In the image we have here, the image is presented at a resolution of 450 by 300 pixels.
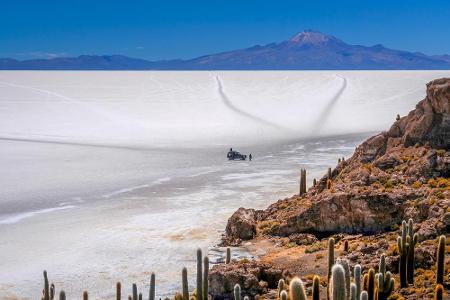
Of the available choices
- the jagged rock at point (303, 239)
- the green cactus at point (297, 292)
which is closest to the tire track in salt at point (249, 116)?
the jagged rock at point (303, 239)

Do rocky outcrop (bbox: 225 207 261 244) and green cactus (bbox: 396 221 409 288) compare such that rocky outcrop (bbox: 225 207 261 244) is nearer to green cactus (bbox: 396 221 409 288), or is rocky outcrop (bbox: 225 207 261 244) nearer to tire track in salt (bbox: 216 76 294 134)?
green cactus (bbox: 396 221 409 288)

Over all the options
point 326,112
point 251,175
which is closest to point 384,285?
point 251,175

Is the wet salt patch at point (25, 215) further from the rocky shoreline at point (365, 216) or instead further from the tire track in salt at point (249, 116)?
the tire track in salt at point (249, 116)

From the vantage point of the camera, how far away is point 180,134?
68.3 m

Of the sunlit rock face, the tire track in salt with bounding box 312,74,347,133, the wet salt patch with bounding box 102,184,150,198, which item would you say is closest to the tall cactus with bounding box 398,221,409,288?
the sunlit rock face

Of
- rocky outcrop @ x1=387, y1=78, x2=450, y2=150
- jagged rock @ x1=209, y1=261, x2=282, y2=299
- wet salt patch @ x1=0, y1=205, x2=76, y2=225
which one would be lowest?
wet salt patch @ x1=0, y1=205, x2=76, y2=225

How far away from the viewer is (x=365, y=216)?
21.5 metres

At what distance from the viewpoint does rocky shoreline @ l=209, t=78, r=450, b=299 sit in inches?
696

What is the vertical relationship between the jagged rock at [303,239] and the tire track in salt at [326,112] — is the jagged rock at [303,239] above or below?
below

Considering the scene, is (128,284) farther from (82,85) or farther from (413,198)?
(82,85)

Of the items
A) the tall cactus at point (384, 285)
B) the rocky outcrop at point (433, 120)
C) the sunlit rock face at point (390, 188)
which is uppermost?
the rocky outcrop at point (433, 120)

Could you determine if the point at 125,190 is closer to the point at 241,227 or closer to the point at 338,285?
the point at 241,227

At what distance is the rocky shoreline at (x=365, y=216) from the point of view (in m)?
17.7

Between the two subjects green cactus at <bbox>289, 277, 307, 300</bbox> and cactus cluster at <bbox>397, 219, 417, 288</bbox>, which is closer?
green cactus at <bbox>289, 277, 307, 300</bbox>
